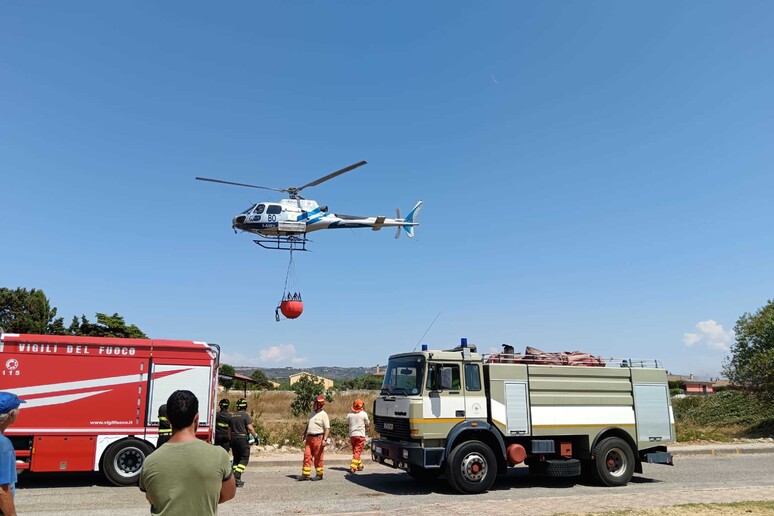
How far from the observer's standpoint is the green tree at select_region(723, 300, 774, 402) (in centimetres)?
2375

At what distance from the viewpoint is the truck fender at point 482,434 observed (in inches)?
445

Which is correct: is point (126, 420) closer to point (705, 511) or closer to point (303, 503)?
point (303, 503)

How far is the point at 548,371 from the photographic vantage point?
→ 1270cm

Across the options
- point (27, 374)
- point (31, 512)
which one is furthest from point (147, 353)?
point (31, 512)

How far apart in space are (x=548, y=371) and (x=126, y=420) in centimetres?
883

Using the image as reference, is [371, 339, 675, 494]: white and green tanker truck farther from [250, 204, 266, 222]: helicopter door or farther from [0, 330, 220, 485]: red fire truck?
[250, 204, 266, 222]: helicopter door

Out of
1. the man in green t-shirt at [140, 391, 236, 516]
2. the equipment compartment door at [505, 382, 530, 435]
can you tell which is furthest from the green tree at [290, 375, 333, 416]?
the man in green t-shirt at [140, 391, 236, 516]

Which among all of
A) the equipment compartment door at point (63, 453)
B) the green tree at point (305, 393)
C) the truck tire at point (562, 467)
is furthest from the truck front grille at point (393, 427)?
the green tree at point (305, 393)

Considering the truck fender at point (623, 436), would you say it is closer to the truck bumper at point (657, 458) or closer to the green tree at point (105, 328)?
the truck bumper at point (657, 458)

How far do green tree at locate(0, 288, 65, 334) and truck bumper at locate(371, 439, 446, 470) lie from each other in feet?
122

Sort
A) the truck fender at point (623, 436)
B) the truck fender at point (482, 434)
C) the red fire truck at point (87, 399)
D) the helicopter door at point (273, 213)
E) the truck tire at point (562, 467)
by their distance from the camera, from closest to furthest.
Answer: the truck fender at point (482, 434) < the red fire truck at point (87, 399) < the truck tire at point (562, 467) < the truck fender at point (623, 436) < the helicopter door at point (273, 213)

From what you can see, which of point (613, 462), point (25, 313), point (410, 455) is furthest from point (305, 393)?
point (25, 313)

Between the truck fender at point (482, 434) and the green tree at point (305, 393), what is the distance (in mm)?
17647

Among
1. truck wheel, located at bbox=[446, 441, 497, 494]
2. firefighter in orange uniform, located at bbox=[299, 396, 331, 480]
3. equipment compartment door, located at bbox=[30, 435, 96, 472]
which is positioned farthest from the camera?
firefighter in orange uniform, located at bbox=[299, 396, 331, 480]
